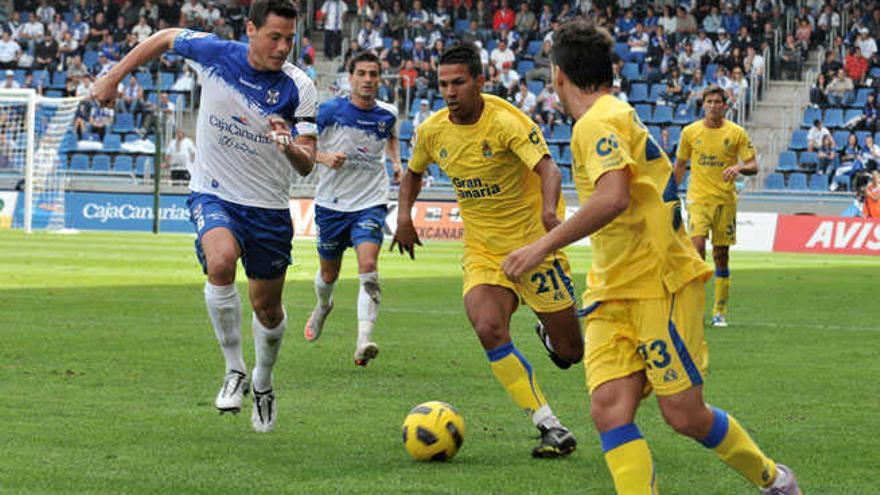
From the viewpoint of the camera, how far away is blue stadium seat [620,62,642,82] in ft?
130

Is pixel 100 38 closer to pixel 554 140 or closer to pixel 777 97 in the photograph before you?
pixel 554 140

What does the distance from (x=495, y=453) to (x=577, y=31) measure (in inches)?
106

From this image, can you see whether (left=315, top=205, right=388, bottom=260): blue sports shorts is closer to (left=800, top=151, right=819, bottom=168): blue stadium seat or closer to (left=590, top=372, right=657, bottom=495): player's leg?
(left=590, top=372, right=657, bottom=495): player's leg

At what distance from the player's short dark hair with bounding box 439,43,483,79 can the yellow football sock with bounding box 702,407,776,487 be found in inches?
125

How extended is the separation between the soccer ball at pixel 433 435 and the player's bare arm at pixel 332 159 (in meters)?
4.03

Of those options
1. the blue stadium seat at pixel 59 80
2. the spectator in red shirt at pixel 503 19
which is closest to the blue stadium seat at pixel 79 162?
the blue stadium seat at pixel 59 80

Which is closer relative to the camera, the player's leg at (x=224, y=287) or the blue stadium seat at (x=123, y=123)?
the player's leg at (x=224, y=287)

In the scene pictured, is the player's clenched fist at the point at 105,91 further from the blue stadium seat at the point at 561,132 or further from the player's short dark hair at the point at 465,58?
the blue stadium seat at the point at 561,132

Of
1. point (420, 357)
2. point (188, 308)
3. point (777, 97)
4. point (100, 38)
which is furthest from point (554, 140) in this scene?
point (420, 357)

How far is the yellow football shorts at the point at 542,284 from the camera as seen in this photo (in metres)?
8.41

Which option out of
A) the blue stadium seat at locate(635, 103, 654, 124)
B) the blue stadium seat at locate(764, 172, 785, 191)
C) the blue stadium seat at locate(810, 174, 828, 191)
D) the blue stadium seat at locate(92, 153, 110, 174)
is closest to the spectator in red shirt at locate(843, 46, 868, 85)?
the blue stadium seat at locate(764, 172, 785, 191)

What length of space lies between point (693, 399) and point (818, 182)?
30.1 m

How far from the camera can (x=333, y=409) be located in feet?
30.1

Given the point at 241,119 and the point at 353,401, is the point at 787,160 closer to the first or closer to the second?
the point at 353,401
